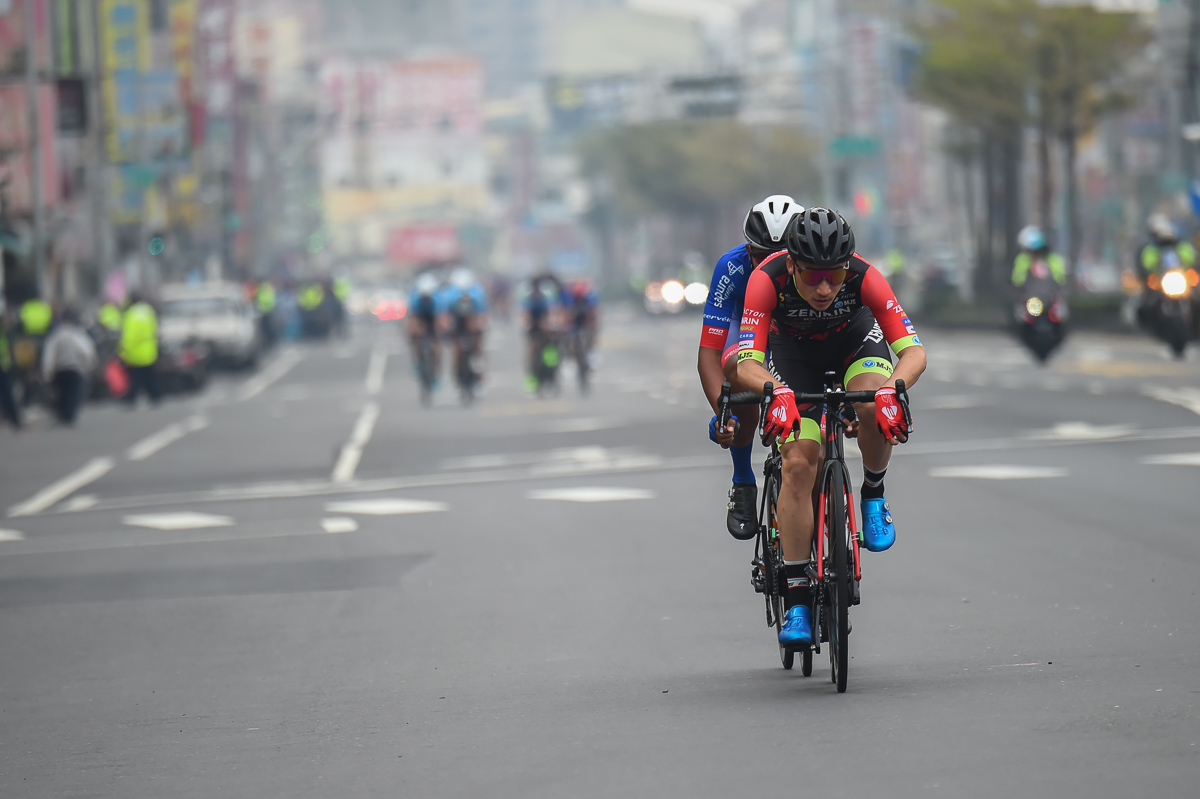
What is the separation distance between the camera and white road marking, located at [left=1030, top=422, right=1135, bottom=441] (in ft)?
62.0

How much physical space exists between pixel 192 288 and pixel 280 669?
38179 mm

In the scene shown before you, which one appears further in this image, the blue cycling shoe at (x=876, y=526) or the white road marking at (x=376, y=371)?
the white road marking at (x=376, y=371)

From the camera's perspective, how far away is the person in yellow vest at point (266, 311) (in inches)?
2215

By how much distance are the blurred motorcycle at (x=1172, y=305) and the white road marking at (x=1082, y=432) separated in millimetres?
9073

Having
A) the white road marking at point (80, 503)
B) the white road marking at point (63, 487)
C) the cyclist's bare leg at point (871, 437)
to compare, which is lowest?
the white road marking at point (63, 487)

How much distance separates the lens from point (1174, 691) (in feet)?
24.4

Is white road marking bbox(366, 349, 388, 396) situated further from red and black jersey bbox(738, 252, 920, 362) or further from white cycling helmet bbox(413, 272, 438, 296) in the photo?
red and black jersey bbox(738, 252, 920, 362)

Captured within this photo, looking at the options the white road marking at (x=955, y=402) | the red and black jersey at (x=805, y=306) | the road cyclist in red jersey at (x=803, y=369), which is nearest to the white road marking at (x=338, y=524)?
the road cyclist in red jersey at (x=803, y=369)

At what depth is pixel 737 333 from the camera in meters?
8.85

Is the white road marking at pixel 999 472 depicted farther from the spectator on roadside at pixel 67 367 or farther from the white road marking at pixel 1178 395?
the spectator on roadside at pixel 67 367

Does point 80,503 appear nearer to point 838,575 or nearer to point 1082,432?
point 1082,432

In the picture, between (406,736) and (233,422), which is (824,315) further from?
(233,422)

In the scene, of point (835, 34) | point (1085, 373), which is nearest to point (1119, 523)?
point (1085, 373)

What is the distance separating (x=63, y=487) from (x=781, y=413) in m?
13.2
